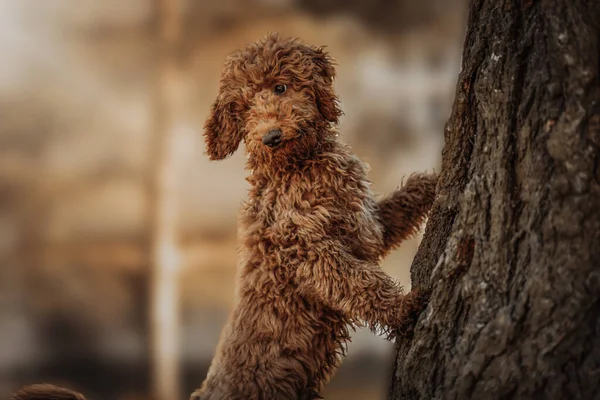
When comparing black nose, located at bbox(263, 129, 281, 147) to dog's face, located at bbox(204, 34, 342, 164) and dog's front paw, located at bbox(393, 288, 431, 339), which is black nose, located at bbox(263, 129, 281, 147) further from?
dog's front paw, located at bbox(393, 288, 431, 339)

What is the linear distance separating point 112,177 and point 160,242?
443 mm

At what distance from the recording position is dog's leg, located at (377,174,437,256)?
1.70 m

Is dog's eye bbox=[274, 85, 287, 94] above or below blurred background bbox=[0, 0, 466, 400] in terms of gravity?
below

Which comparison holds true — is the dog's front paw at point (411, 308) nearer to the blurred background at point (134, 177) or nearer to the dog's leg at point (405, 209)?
the dog's leg at point (405, 209)

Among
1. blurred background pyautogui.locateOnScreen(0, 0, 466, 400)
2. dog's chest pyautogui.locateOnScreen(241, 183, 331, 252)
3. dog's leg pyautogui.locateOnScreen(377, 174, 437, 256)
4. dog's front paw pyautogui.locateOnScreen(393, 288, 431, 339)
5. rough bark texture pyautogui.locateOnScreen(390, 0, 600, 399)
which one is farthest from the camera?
blurred background pyautogui.locateOnScreen(0, 0, 466, 400)

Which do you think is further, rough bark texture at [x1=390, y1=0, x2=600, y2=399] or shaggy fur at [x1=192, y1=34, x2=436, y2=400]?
shaggy fur at [x1=192, y1=34, x2=436, y2=400]

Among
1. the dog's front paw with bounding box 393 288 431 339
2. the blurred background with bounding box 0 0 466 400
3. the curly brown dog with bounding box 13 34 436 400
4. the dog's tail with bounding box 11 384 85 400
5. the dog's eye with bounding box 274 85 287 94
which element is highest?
the blurred background with bounding box 0 0 466 400

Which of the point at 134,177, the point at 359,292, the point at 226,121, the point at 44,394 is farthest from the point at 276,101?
the point at 134,177

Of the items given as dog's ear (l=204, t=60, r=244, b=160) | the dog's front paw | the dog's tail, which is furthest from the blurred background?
the dog's front paw

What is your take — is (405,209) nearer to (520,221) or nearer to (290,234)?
(290,234)

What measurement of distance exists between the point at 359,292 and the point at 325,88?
0.45m

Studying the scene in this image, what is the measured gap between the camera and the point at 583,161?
1179 millimetres

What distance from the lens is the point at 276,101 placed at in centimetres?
148

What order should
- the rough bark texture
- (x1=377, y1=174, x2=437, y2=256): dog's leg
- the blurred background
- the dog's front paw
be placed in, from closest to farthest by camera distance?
the rough bark texture, the dog's front paw, (x1=377, y1=174, x2=437, y2=256): dog's leg, the blurred background
